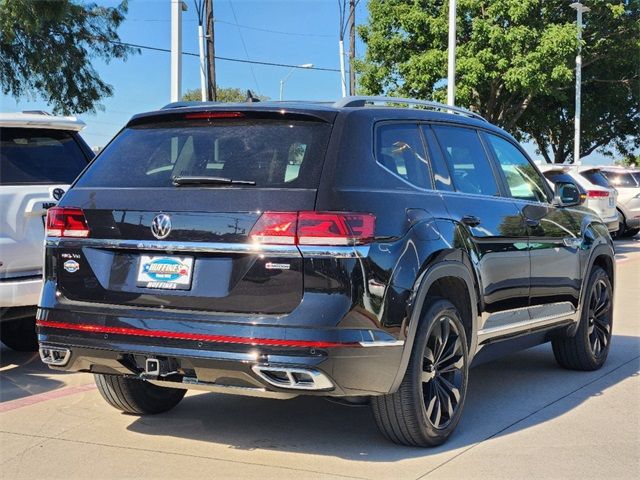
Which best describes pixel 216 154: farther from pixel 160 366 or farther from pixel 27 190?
pixel 27 190

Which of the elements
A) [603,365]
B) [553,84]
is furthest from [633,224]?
[603,365]

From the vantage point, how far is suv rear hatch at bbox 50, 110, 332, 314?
4086mm

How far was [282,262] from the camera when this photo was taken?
159 inches

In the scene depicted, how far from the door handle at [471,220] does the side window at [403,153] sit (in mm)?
311

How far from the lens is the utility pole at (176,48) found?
40.7ft

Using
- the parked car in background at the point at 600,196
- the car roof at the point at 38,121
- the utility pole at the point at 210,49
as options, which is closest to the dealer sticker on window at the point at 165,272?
the car roof at the point at 38,121

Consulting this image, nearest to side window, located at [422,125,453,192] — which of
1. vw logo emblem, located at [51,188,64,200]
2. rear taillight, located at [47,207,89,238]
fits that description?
rear taillight, located at [47,207,89,238]

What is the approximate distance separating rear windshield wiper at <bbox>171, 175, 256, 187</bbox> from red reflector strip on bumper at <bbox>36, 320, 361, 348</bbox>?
742 mm

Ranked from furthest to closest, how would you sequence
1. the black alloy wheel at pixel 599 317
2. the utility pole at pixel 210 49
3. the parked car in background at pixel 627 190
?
the parked car in background at pixel 627 190 < the utility pole at pixel 210 49 < the black alloy wheel at pixel 599 317

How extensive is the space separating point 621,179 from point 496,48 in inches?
205

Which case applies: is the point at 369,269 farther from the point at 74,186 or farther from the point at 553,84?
the point at 553,84

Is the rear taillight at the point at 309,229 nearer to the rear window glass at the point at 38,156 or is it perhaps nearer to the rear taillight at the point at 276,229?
the rear taillight at the point at 276,229

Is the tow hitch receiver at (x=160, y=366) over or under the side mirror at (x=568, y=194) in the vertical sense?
under

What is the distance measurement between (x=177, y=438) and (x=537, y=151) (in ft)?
137
